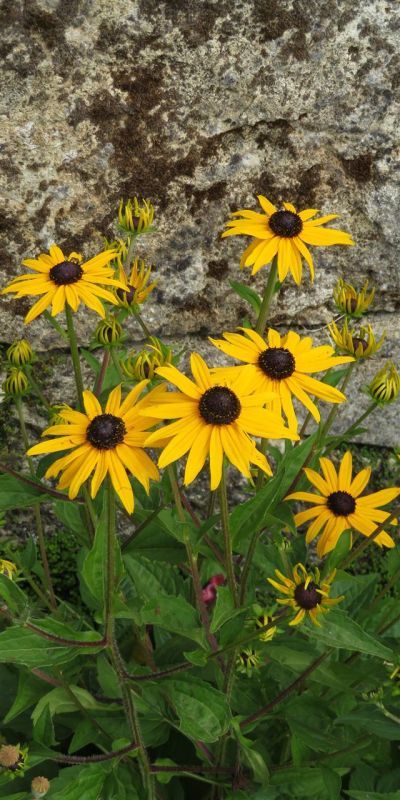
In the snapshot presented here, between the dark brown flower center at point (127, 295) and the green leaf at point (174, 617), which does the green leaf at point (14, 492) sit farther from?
the dark brown flower center at point (127, 295)

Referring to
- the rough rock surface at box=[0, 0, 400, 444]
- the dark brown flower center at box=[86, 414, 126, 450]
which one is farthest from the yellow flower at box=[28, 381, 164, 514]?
the rough rock surface at box=[0, 0, 400, 444]

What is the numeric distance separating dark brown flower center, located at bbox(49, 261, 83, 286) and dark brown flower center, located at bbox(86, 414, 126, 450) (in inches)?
15.7

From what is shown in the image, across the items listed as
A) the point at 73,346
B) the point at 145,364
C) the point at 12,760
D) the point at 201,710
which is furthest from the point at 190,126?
the point at 12,760

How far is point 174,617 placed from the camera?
1.53 meters

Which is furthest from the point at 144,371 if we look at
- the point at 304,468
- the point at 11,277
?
the point at 11,277

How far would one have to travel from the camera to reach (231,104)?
2.09 m

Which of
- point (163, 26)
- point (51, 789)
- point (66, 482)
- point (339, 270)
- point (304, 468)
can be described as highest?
point (163, 26)

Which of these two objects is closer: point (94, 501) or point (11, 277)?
point (94, 501)

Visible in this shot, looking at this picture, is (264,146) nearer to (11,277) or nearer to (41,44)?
(41,44)

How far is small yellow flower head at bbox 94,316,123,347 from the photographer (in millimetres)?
1615

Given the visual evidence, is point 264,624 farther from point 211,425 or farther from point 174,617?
point 211,425

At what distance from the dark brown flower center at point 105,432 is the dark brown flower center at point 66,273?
40 cm

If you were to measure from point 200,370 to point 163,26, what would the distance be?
3.66ft

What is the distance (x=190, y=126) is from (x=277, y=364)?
0.96 meters
